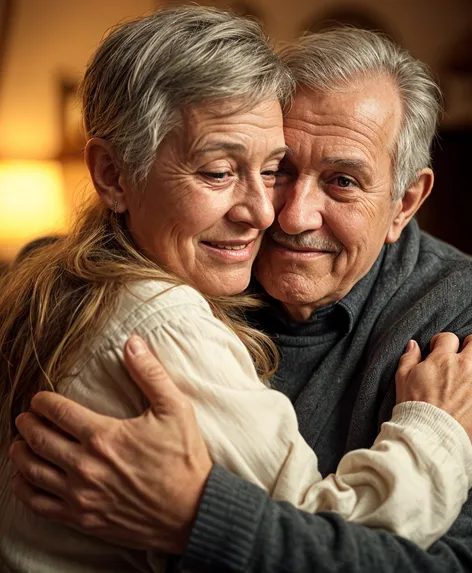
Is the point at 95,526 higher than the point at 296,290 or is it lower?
lower

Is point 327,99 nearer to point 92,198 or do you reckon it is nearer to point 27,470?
point 92,198

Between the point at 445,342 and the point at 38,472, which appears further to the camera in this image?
the point at 445,342

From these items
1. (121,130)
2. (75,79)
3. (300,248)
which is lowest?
(75,79)

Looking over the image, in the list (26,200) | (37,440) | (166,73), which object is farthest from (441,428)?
(26,200)

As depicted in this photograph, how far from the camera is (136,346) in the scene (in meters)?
1.33

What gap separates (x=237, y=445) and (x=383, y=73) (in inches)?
38.8

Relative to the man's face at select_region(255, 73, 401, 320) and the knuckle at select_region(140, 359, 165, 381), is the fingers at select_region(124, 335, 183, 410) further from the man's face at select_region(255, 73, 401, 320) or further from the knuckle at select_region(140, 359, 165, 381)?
the man's face at select_region(255, 73, 401, 320)

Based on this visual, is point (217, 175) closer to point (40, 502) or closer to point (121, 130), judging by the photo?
point (121, 130)

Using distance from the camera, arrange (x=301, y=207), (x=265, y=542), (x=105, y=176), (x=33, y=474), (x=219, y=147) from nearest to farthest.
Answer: (x=265, y=542), (x=33, y=474), (x=219, y=147), (x=105, y=176), (x=301, y=207)

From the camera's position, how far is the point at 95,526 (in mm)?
1329

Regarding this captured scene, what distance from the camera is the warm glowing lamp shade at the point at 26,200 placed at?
5.42 meters

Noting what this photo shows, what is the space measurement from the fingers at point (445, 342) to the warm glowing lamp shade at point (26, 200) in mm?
4103

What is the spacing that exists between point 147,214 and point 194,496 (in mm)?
569

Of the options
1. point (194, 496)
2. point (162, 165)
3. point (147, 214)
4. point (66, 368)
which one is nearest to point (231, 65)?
point (162, 165)
